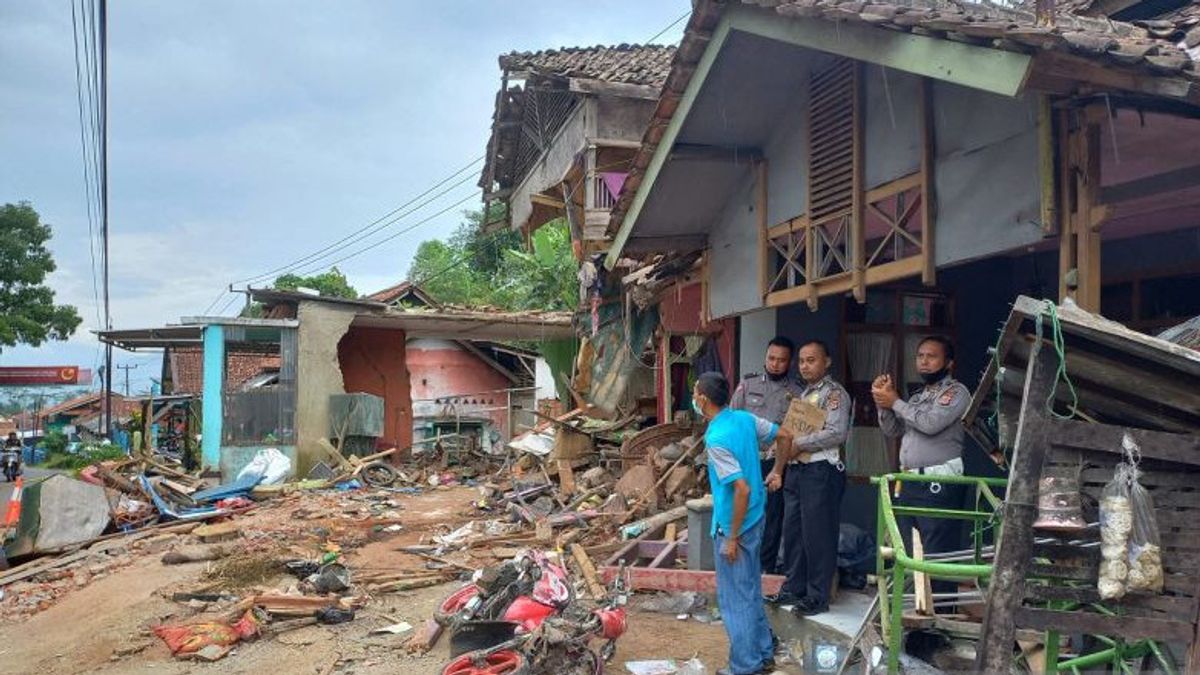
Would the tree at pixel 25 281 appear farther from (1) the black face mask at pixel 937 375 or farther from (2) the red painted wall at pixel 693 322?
(1) the black face mask at pixel 937 375

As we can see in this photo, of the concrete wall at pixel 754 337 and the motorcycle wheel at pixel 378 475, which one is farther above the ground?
the concrete wall at pixel 754 337

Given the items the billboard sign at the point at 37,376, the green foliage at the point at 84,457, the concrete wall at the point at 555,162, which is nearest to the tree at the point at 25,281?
the green foliage at the point at 84,457

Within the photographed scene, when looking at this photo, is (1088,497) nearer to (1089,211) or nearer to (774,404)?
(1089,211)

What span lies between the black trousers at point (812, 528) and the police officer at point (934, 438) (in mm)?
469

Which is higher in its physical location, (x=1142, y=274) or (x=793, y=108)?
(x=793, y=108)

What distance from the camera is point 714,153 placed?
6.82 metres

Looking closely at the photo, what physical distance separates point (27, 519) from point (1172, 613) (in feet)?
42.3

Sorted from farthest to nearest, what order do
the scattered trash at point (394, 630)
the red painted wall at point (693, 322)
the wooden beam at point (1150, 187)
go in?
the red painted wall at point (693, 322) → the scattered trash at point (394, 630) → the wooden beam at point (1150, 187)

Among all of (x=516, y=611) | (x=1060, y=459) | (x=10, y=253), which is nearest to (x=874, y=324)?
(x=516, y=611)

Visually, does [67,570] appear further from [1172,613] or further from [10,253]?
[10,253]

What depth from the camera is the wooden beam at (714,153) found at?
21.9 feet

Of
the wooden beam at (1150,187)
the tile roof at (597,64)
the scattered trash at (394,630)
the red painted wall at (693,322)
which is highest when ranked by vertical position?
the tile roof at (597,64)

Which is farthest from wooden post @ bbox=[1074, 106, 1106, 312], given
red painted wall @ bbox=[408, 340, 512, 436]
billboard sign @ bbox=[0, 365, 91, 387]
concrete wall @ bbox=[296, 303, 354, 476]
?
billboard sign @ bbox=[0, 365, 91, 387]

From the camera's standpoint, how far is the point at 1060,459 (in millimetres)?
2707
